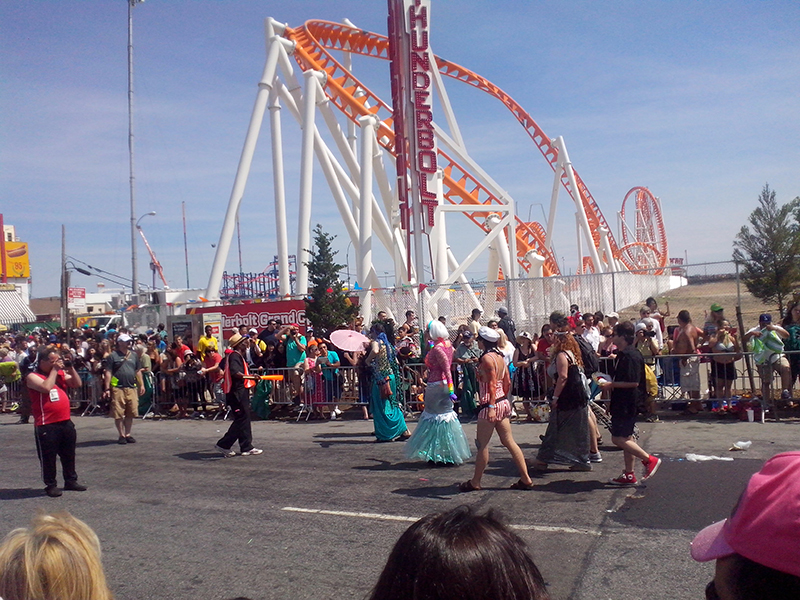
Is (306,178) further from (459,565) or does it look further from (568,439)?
(459,565)

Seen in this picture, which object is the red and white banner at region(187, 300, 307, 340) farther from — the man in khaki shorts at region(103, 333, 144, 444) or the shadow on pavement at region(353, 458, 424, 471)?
the shadow on pavement at region(353, 458, 424, 471)

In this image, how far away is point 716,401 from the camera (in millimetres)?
10773

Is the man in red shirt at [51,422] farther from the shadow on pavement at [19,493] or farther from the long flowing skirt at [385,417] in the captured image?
the long flowing skirt at [385,417]

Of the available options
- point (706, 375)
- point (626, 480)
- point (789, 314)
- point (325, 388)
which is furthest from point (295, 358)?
point (789, 314)

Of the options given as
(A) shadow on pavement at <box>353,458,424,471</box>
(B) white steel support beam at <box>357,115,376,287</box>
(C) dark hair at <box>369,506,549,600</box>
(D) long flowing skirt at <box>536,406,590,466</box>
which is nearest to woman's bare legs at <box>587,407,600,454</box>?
(D) long flowing skirt at <box>536,406,590,466</box>

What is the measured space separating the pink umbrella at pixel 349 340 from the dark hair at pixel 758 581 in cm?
949

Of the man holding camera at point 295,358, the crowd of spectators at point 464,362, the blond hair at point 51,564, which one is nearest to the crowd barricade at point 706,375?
the crowd of spectators at point 464,362

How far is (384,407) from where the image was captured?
33.4 feet

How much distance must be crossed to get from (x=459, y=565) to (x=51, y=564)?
1299 mm

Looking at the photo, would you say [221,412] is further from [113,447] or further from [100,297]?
[100,297]

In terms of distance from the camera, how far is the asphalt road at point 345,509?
473 centimetres

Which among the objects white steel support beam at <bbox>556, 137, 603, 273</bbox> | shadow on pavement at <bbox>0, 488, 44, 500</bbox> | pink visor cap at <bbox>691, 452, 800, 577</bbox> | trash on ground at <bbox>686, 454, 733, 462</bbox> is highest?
white steel support beam at <bbox>556, 137, 603, 273</bbox>

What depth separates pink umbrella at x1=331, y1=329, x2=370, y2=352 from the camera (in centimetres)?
1069

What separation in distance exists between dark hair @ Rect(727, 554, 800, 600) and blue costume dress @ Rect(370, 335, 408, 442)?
8.92m
